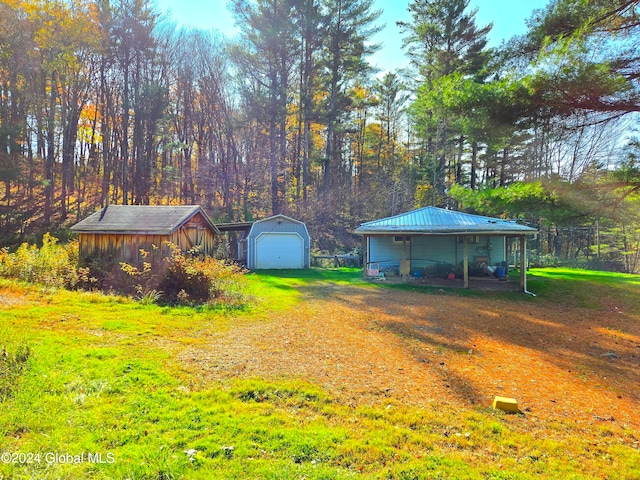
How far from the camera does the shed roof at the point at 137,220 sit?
36.9 feet

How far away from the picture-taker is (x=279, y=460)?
8.64ft

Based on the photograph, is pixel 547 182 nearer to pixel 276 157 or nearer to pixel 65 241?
pixel 276 157

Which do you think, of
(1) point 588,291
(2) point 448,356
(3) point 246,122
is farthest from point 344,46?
(2) point 448,356

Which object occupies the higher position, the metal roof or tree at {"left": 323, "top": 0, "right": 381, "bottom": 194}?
tree at {"left": 323, "top": 0, "right": 381, "bottom": 194}

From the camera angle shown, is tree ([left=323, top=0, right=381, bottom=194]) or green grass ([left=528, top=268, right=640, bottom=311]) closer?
green grass ([left=528, top=268, right=640, bottom=311])

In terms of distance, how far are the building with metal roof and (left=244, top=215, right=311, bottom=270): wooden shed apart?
418 cm

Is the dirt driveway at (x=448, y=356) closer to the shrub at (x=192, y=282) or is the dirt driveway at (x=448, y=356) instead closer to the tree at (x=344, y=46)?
the shrub at (x=192, y=282)

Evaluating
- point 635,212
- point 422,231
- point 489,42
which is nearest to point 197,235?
point 422,231

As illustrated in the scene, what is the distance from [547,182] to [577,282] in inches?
348

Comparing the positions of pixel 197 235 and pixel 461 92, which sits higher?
pixel 461 92

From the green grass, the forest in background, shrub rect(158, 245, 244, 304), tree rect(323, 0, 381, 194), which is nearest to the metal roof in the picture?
the forest in background

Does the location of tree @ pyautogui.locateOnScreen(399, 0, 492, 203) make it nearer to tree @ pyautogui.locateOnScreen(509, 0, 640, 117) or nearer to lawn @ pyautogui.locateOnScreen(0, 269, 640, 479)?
tree @ pyautogui.locateOnScreen(509, 0, 640, 117)

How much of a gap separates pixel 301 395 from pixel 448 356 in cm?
290

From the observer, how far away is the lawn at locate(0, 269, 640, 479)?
8.70 ft
